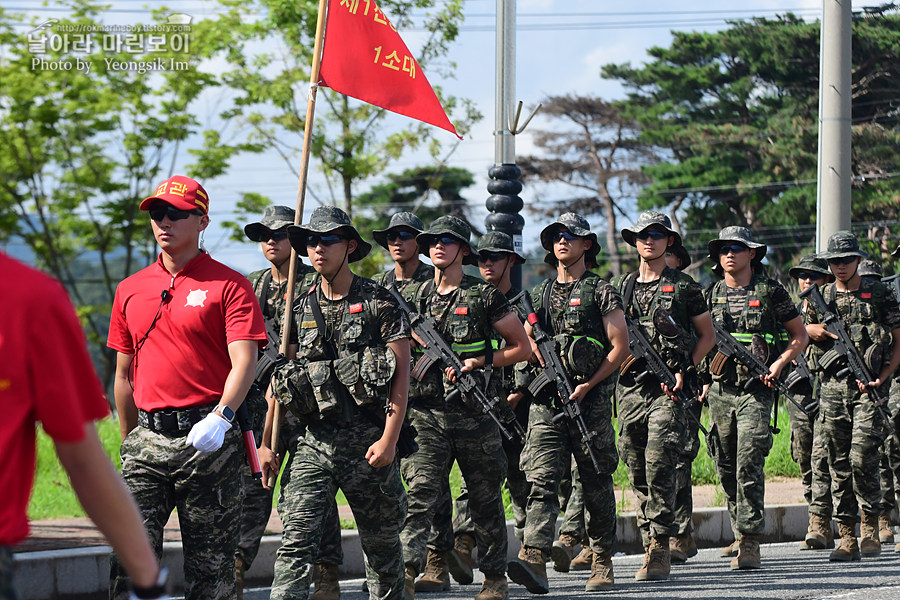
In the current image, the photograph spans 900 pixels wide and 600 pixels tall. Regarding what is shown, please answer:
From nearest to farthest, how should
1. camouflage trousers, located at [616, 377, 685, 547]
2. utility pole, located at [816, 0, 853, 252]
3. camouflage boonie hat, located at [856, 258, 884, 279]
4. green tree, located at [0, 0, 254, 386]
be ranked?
1. camouflage trousers, located at [616, 377, 685, 547]
2. camouflage boonie hat, located at [856, 258, 884, 279]
3. utility pole, located at [816, 0, 853, 252]
4. green tree, located at [0, 0, 254, 386]

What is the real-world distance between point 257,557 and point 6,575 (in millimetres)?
5923

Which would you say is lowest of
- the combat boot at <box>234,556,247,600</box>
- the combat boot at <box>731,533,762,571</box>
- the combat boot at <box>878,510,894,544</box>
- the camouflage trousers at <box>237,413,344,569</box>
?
the combat boot at <box>878,510,894,544</box>

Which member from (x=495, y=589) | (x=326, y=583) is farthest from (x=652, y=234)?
(x=326, y=583)

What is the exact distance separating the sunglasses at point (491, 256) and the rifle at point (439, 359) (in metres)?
1.31

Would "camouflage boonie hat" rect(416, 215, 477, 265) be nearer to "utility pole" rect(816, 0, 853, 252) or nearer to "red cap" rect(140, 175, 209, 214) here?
"red cap" rect(140, 175, 209, 214)

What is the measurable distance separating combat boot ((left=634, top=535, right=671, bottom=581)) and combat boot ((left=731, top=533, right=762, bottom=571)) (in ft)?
2.13

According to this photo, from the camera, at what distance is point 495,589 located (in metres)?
7.37

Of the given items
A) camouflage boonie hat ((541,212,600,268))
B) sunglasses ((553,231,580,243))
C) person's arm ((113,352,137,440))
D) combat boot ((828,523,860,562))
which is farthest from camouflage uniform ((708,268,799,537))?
person's arm ((113,352,137,440))

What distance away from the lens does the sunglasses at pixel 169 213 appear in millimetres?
5332

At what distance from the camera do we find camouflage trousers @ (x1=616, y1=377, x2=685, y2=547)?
8523 mm

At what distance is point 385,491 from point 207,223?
144 centimetres

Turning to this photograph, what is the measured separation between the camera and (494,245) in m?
8.85

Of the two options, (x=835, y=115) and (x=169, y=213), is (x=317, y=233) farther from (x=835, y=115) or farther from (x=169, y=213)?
(x=835, y=115)

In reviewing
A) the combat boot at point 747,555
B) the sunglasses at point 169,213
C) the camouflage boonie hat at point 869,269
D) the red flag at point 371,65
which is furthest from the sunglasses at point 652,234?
the sunglasses at point 169,213
